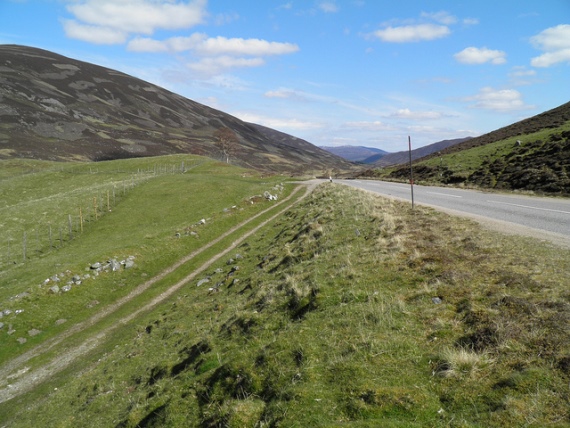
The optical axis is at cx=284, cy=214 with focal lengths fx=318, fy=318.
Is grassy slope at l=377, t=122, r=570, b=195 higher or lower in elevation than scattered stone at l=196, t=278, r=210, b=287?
higher

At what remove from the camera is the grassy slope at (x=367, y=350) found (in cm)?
715

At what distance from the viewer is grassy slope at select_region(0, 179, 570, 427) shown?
23.5 feet

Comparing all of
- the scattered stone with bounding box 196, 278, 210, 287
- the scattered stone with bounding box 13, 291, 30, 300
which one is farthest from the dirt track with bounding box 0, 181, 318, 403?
the scattered stone with bounding box 13, 291, 30, 300

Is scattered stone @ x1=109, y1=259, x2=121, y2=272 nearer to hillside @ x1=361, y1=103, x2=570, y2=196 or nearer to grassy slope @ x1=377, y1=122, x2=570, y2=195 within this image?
hillside @ x1=361, y1=103, x2=570, y2=196

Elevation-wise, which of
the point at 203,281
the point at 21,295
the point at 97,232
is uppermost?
the point at 97,232

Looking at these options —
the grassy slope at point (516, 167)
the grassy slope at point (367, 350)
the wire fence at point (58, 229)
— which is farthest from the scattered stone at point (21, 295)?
the grassy slope at point (516, 167)

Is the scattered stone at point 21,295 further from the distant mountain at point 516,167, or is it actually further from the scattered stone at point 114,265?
the distant mountain at point 516,167

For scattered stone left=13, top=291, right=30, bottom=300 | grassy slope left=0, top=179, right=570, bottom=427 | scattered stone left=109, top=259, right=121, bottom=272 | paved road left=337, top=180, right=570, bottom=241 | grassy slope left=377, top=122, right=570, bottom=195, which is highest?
grassy slope left=377, top=122, right=570, bottom=195

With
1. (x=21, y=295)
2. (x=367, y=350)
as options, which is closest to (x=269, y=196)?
(x=21, y=295)

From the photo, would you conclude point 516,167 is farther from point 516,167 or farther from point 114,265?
point 114,265

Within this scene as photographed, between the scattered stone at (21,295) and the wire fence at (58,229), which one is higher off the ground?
the wire fence at (58,229)

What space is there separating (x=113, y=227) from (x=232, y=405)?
1545 inches

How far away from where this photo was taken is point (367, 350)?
30.2ft

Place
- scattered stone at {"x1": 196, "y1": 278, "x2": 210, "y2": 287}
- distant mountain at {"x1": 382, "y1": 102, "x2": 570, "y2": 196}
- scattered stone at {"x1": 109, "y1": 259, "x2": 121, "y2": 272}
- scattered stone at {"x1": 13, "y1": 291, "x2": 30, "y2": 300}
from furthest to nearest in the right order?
distant mountain at {"x1": 382, "y1": 102, "x2": 570, "y2": 196} → scattered stone at {"x1": 109, "y1": 259, "x2": 121, "y2": 272} → scattered stone at {"x1": 196, "y1": 278, "x2": 210, "y2": 287} → scattered stone at {"x1": 13, "y1": 291, "x2": 30, "y2": 300}
